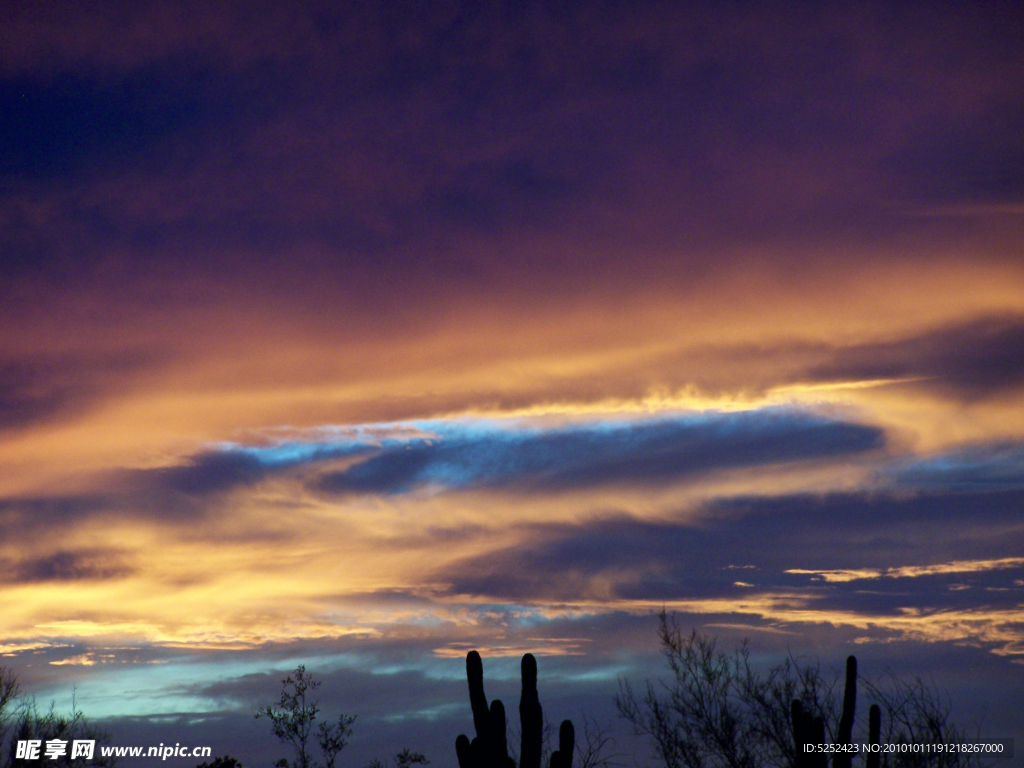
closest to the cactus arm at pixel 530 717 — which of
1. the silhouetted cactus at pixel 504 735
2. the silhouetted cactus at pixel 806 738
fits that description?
the silhouetted cactus at pixel 504 735

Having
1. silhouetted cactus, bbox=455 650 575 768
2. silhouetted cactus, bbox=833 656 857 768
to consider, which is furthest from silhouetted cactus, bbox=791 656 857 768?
silhouetted cactus, bbox=455 650 575 768

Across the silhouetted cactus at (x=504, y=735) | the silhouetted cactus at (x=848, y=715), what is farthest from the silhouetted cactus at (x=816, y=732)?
the silhouetted cactus at (x=504, y=735)

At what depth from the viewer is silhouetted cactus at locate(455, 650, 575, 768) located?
16.8 metres

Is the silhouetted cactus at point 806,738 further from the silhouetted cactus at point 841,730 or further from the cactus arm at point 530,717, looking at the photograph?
the cactus arm at point 530,717

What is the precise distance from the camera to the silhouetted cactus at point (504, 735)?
663 inches

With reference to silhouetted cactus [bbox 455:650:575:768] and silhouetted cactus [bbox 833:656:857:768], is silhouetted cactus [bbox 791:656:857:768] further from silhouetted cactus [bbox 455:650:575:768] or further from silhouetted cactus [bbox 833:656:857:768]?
silhouetted cactus [bbox 455:650:575:768]

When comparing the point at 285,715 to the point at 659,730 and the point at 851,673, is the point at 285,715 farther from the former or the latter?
the point at 851,673

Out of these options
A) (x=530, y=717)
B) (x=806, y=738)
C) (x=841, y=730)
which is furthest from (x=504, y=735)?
(x=841, y=730)

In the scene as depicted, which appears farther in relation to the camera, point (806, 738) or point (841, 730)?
point (841, 730)

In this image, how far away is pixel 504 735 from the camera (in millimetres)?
17609

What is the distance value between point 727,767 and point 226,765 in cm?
2464

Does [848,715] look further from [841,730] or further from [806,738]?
[806,738]

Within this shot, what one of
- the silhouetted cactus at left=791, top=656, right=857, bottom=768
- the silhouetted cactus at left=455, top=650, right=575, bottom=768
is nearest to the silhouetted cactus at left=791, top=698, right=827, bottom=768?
the silhouetted cactus at left=791, top=656, right=857, bottom=768

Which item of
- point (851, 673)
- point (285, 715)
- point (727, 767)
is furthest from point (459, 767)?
point (285, 715)
